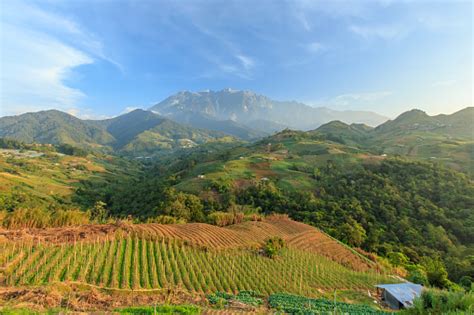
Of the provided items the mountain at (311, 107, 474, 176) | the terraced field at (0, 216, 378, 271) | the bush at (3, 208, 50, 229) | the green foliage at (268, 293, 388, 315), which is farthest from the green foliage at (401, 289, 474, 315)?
the mountain at (311, 107, 474, 176)

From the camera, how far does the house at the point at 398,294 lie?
671 inches

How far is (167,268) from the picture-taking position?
17.1 meters

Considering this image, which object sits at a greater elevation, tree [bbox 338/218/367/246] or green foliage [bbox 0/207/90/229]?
green foliage [bbox 0/207/90/229]

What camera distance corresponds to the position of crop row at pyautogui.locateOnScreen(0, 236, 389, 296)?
1408 centimetres

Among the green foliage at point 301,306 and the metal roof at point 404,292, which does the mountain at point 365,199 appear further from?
the green foliage at point 301,306

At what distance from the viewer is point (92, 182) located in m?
94.4

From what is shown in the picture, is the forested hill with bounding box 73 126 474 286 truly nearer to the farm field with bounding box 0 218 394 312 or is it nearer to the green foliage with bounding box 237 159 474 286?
the green foliage with bounding box 237 159 474 286

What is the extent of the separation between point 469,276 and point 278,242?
22.2m

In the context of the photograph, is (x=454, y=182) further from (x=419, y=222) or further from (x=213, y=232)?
(x=213, y=232)

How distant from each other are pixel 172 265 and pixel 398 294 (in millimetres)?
15603

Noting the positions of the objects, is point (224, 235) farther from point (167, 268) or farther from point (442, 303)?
point (442, 303)

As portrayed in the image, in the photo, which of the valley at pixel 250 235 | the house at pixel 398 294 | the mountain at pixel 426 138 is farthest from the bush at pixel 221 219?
the mountain at pixel 426 138

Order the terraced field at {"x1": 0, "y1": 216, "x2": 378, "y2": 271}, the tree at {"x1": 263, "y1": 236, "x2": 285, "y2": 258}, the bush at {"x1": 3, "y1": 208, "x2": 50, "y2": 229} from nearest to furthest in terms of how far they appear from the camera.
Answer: the terraced field at {"x1": 0, "y1": 216, "x2": 378, "y2": 271}, the bush at {"x1": 3, "y1": 208, "x2": 50, "y2": 229}, the tree at {"x1": 263, "y1": 236, "x2": 285, "y2": 258}

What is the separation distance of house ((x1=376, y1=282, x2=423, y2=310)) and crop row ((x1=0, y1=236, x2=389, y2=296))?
241cm
